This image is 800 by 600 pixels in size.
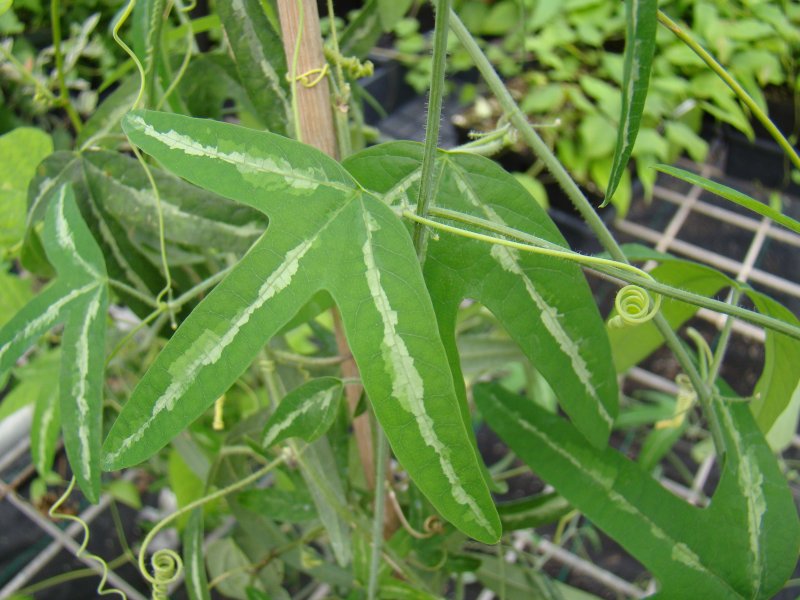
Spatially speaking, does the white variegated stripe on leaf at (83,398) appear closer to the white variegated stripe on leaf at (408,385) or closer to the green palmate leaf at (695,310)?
the white variegated stripe on leaf at (408,385)

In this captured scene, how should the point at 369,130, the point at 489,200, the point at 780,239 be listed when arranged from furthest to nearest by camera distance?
the point at 780,239
the point at 369,130
the point at 489,200

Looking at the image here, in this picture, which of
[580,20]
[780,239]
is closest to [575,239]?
[780,239]

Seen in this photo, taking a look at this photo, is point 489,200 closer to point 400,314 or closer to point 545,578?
point 400,314

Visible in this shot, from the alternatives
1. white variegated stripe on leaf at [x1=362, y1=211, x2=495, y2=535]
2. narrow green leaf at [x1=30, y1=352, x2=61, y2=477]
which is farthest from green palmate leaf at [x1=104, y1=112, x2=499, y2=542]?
narrow green leaf at [x1=30, y1=352, x2=61, y2=477]

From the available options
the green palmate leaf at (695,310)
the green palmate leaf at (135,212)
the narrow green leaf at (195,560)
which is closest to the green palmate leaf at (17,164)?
the green palmate leaf at (135,212)

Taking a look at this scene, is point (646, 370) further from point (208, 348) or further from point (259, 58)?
point (208, 348)

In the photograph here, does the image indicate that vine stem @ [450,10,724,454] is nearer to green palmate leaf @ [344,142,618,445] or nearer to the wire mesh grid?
green palmate leaf @ [344,142,618,445]

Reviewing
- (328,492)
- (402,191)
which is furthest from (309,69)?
(328,492)
